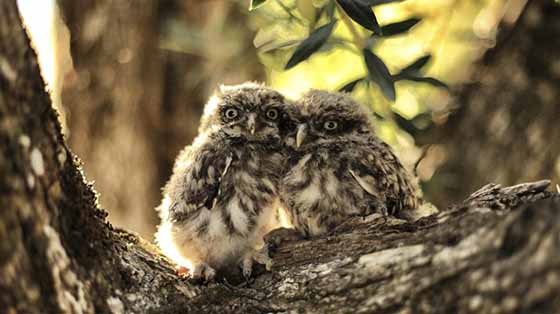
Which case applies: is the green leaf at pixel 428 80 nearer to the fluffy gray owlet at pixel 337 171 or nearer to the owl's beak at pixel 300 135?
the fluffy gray owlet at pixel 337 171

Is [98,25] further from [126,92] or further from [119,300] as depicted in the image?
[119,300]

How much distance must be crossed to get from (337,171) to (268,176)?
0.33 metres

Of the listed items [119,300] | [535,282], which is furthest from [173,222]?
[535,282]

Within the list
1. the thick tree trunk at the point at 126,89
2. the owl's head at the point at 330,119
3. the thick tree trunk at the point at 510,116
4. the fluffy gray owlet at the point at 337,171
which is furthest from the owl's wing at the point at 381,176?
the thick tree trunk at the point at 126,89

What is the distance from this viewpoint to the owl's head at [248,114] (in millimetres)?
3869

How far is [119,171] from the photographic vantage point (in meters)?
6.38

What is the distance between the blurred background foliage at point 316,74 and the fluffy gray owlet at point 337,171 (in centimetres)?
19

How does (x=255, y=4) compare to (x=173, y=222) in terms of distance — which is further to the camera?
(x=173, y=222)

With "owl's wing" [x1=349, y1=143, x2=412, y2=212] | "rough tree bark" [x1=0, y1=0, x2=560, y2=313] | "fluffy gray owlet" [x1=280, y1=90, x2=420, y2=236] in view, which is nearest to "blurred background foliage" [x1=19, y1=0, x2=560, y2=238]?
"fluffy gray owlet" [x1=280, y1=90, x2=420, y2=236]

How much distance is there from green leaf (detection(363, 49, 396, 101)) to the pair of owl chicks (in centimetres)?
37

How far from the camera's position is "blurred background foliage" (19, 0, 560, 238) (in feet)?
14.5

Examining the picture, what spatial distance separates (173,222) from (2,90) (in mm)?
1256

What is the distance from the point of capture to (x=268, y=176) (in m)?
3.68

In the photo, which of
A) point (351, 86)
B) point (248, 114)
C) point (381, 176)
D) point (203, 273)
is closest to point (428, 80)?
point (351, 86)
